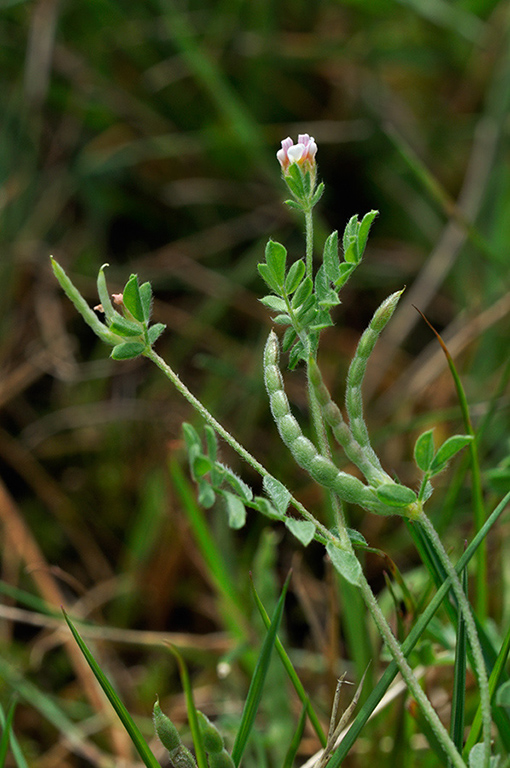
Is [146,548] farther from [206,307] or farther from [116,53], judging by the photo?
[116,53]

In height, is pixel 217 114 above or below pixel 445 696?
above

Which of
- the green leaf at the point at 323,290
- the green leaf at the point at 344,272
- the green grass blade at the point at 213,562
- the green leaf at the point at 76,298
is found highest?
the green leaf at the point at 76,298

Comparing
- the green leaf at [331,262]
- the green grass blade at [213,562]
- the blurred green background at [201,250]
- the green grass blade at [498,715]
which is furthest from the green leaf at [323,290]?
the blurred green background at [201,250]

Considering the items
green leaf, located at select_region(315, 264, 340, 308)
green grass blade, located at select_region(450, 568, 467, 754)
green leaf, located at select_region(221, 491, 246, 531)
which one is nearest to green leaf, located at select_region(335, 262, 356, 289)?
green leaf, located at select_region(315, 264, 340, 308)

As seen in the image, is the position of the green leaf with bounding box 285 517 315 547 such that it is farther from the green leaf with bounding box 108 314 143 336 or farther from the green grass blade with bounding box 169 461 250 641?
the green grass blade with bounding box 169 461 250 641

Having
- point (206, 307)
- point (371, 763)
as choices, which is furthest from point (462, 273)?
point (371, 763)

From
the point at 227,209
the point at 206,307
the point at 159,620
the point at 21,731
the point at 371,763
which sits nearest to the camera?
the point at 371,763

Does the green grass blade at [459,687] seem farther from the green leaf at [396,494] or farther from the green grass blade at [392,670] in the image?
the green leaf at [396,494]
